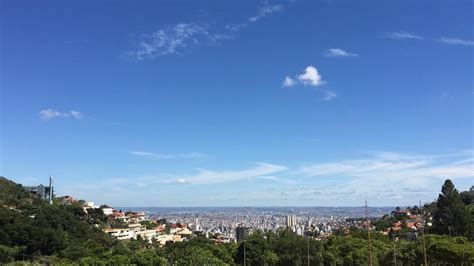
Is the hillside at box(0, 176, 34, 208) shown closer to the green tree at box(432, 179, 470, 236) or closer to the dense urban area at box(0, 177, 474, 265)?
the dense urban area at box(0, 177, 474, 265)

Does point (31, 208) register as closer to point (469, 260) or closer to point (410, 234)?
point (410, 234)

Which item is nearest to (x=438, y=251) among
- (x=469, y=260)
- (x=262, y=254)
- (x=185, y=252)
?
(x=469, y=260)

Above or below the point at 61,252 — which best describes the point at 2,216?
above

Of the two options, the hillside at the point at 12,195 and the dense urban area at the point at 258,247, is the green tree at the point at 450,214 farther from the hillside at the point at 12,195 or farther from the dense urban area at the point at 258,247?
the hillside at the point at 12,195

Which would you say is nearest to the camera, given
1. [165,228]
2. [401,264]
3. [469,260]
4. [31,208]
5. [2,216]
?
[469,260]

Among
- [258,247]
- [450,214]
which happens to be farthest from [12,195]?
[450,214]

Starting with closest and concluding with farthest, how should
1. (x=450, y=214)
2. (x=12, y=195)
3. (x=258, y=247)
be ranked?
(x=258, y=247)
(x=450, y=214)
(x=12, y=195)

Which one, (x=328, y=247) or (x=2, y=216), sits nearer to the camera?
(x=328, y=247)

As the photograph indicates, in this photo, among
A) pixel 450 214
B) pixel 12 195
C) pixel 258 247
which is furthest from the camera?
pixel 12 195

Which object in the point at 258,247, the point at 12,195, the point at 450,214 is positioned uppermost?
the point at 12,195

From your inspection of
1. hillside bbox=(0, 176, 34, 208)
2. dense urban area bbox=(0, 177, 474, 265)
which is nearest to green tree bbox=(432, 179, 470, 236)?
dense urban area bbox=(0, 177, 474, 265)

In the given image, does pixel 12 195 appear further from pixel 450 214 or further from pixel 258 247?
pixel 450 214
